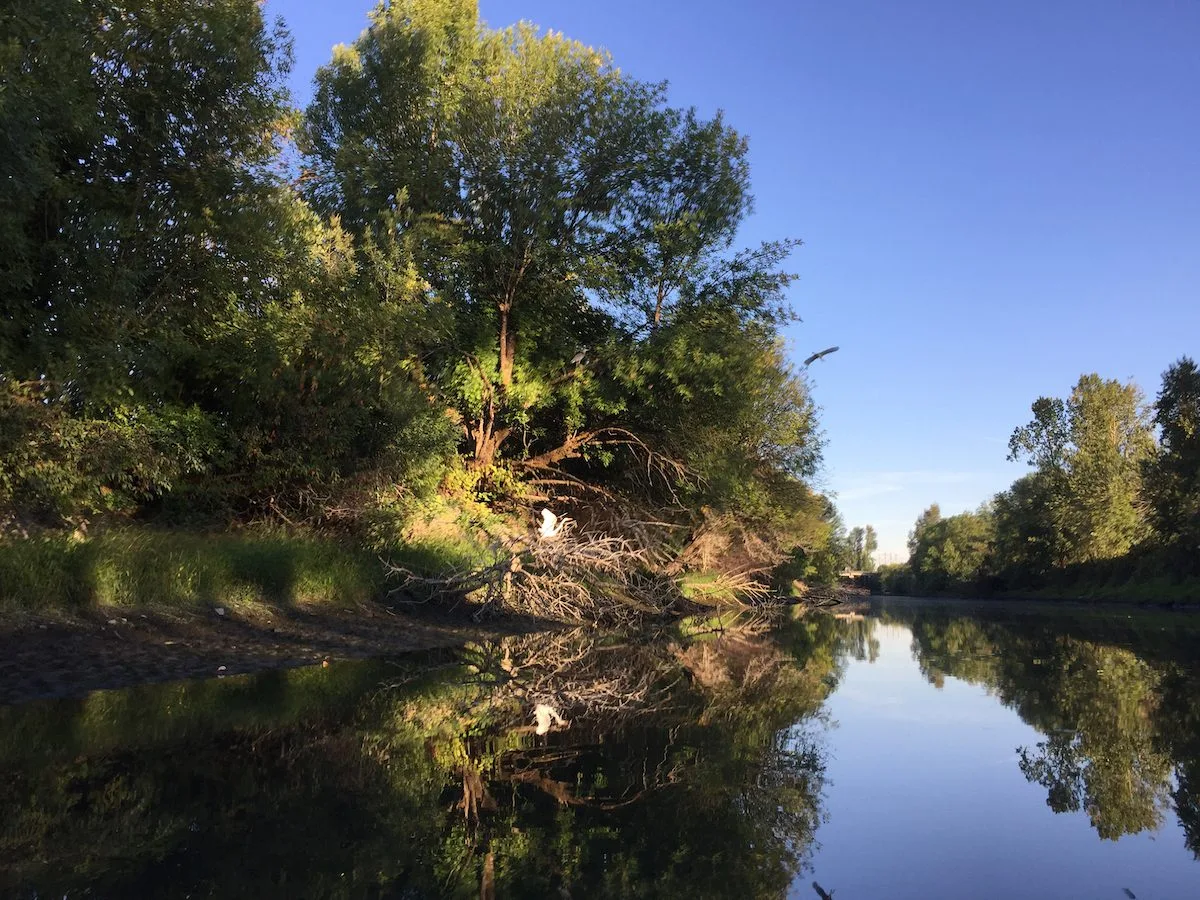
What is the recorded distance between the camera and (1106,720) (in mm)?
7246

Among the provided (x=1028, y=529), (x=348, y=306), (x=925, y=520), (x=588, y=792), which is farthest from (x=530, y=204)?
(x=925, y=520)

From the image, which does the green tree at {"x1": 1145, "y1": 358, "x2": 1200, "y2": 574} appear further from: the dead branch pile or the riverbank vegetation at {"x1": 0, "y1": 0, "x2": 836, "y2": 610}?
the dead branch pile

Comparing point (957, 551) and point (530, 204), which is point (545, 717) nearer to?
point (530, 204)

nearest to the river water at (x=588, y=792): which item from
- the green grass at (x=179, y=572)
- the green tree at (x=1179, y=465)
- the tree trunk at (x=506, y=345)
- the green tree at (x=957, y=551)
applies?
the green grass at (x=179, y=572)

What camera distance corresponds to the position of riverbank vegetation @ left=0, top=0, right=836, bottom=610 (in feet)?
34.9

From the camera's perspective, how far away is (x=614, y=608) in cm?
1684

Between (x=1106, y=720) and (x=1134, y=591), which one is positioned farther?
(x=1134, y=591)

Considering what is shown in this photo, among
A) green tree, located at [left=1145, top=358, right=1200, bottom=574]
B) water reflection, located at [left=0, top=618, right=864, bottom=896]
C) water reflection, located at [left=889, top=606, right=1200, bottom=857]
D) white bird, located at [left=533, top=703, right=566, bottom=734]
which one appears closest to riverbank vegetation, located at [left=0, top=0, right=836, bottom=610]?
water reflection, located at [left=0, top=618, right=864, bottom=896]

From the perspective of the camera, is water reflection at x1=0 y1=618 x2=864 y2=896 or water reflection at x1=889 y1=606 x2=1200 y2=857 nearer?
water reflection at x1=0 y1=618 x2=864 y2=896

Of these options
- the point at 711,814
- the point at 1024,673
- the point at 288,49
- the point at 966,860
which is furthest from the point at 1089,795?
the point at 288,49

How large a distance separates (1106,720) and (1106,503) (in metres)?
60.5

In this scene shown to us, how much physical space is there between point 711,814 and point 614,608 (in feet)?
41.4

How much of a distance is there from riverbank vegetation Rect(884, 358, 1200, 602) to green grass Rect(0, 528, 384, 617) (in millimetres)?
51182

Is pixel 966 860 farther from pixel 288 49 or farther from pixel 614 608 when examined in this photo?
pixel 288 49
